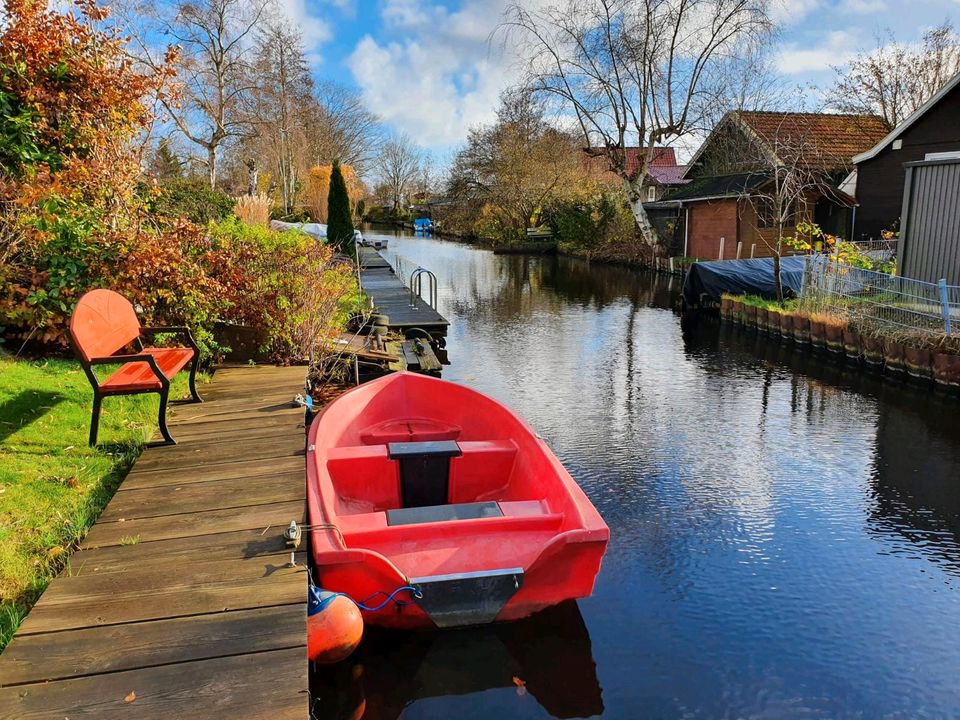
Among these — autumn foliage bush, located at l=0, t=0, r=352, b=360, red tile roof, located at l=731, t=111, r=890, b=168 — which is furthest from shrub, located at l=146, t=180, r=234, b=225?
red tile roof, located at l=731, t=111, r=890, b=168

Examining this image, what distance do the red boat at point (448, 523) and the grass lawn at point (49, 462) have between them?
1.34 m

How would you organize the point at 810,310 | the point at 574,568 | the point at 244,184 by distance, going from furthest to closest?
1. the point at 244,184
2. the point at 810,310
3. the point at 574,568

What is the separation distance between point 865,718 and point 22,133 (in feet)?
28.0

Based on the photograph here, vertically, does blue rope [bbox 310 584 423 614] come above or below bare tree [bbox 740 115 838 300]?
below

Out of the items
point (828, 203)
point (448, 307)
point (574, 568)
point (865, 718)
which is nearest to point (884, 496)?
point (865, 718)

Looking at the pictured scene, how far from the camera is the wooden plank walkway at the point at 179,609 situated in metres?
2.65

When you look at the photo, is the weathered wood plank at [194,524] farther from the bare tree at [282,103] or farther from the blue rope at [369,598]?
the bare tree at [282,103]

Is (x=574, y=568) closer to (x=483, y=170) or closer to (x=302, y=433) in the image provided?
(x=302, y=433)

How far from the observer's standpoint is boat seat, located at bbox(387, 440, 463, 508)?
5156 millimetres

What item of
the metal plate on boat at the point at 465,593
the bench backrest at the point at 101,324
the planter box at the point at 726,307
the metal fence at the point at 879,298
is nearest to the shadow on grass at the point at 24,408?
the bench backrest at the point at 101,324

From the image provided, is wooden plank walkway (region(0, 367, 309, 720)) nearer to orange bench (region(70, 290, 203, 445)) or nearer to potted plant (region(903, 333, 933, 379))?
orange bench (region(70, 290, 203, 445))

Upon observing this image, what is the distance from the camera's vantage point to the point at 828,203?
24.9m

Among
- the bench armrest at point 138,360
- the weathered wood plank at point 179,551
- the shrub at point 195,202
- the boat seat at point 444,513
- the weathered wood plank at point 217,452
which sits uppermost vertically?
the shrub at point 195,202

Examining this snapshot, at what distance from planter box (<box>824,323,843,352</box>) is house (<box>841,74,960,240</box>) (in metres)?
10.3
